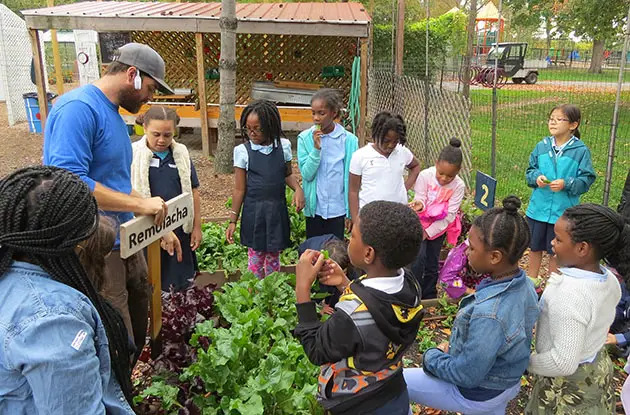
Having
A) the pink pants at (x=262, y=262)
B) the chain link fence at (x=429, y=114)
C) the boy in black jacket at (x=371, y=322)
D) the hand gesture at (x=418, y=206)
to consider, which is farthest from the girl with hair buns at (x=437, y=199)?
the chain link fence at (x=429, y=114)

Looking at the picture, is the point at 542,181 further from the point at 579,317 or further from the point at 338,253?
the point at 579,317

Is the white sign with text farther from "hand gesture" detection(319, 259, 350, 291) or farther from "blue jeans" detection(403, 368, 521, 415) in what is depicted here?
"blue jeans" detection(403, 368, 521, 415)

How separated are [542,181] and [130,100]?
339 centimetres

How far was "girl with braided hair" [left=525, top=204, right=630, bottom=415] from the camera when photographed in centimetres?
221

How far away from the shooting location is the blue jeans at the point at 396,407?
6.76 feet

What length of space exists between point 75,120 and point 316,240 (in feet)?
5.73

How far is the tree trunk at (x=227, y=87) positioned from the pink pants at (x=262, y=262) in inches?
192

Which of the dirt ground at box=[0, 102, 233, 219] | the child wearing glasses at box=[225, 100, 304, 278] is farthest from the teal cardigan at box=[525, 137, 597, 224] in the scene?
the dirt ground at box=[0, 102, 233, 219]

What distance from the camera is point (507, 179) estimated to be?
869 cm

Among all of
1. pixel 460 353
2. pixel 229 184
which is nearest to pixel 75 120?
pixel 460 353


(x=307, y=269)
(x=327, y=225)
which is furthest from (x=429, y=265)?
(x=307, y=269)

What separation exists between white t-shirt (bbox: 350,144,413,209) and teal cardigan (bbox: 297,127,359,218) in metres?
0.19

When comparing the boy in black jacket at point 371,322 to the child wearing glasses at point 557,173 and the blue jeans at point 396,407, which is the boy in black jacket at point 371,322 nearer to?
the blue jeans at point 396,407

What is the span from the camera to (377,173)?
400 centimetres
